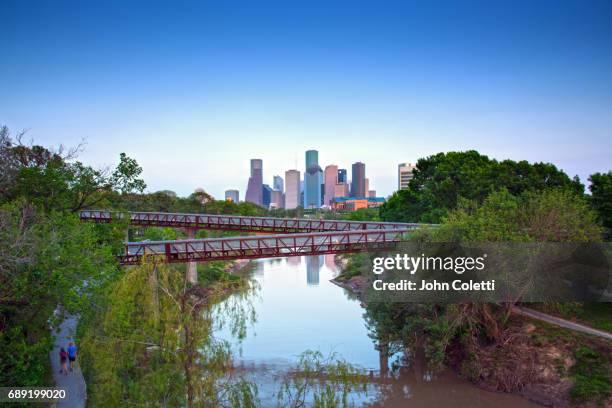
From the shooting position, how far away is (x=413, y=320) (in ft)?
65.6

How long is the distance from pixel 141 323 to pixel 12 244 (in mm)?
→ 4350

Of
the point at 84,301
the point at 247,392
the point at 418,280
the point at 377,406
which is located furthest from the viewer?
the point at 418,280

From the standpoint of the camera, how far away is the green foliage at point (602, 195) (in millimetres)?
28047

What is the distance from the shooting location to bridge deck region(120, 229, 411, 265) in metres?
27.8

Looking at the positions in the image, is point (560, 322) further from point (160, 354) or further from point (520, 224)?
point (160, 354)

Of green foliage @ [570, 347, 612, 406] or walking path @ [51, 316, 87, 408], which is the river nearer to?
green foliage @ [570, 347, 612, 406]

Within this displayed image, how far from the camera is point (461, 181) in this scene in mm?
40375

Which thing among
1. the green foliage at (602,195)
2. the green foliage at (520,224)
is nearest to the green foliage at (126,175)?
the green foliage at (520,224)

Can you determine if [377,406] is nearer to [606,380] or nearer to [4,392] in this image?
[606,380]

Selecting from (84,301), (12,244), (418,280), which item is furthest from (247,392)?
(418,280)

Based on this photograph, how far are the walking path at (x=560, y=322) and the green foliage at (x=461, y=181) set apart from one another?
21.9 ft

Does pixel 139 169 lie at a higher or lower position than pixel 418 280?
higher

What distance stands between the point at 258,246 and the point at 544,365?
1702cm

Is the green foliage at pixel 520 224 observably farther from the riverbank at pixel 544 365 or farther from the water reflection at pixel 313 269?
the water reflection at pixel 313 269
